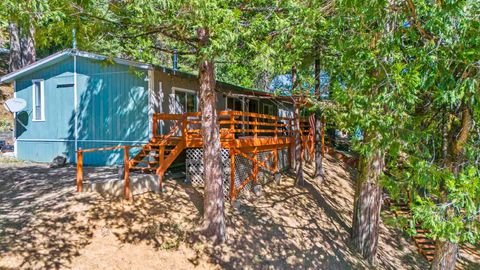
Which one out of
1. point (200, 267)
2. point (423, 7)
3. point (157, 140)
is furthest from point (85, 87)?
point (423, 7)

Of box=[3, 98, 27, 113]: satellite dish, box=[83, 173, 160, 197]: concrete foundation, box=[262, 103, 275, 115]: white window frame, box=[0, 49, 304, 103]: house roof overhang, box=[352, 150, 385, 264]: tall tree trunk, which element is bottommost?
box=[352, 150, 385, 264]: tall tree trunk

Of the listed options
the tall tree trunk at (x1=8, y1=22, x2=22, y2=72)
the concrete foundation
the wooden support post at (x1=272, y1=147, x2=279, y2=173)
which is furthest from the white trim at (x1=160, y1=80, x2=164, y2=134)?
the tall tree trunk at (x1=8, y1=22, x2=22, y2=72)

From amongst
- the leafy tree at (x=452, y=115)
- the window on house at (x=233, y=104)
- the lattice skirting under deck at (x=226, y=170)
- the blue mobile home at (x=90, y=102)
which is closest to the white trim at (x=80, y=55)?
the blue mobile home at (x=90, y=102)

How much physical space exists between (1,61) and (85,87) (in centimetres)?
2224

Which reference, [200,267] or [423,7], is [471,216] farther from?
[200,267]

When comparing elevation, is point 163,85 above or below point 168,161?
above

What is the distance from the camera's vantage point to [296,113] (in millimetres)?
11289

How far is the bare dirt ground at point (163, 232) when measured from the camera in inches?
213

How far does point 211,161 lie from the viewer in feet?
21.8

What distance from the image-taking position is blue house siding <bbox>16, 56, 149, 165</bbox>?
10.3 metres

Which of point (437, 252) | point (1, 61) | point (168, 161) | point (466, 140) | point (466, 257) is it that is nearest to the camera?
point (466, 140)

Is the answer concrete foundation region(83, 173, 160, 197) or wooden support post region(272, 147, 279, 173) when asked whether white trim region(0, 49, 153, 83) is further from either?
wooden support post region(272, 147, 279, 173)

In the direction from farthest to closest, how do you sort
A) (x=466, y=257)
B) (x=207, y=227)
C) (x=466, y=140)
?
(x=466, y=257) → (x=207, y=227) → (x=466, y=140)

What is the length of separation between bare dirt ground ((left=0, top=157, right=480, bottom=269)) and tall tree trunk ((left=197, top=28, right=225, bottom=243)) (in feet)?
1.03
